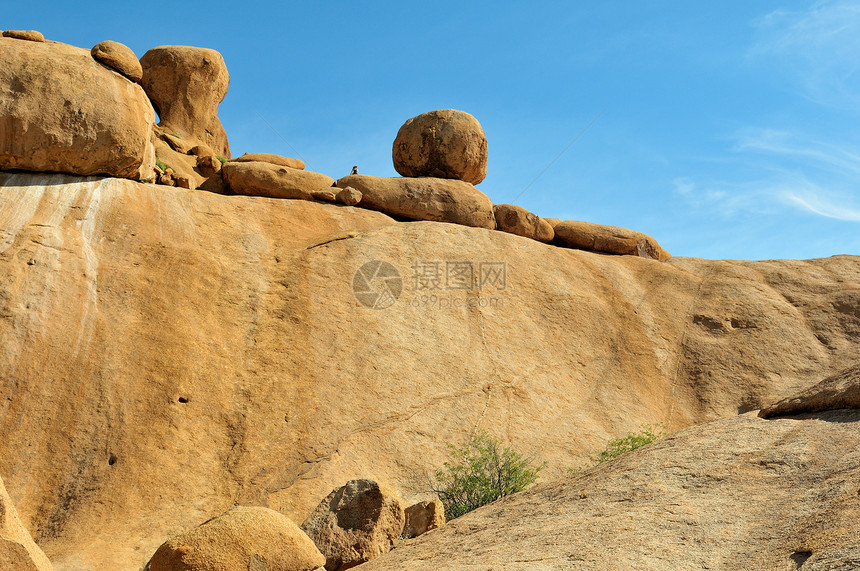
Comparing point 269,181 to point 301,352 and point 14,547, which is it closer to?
point 301,352

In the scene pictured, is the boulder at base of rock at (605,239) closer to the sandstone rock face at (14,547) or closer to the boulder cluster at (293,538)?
the boulder cluster at (293,538)

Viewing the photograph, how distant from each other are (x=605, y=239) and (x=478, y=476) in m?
7.56

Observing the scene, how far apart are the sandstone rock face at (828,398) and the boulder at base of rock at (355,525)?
11.5 ft

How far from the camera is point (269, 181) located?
1286cm

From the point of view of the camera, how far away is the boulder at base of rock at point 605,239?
15094 millimetres

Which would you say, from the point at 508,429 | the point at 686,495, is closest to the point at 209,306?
the point at 508,429

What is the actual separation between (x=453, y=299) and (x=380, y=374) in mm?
2176

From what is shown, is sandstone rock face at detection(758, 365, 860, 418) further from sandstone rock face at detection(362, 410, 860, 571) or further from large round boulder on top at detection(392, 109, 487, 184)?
large round boulder on top at detection(392, 109, 487, 184)
